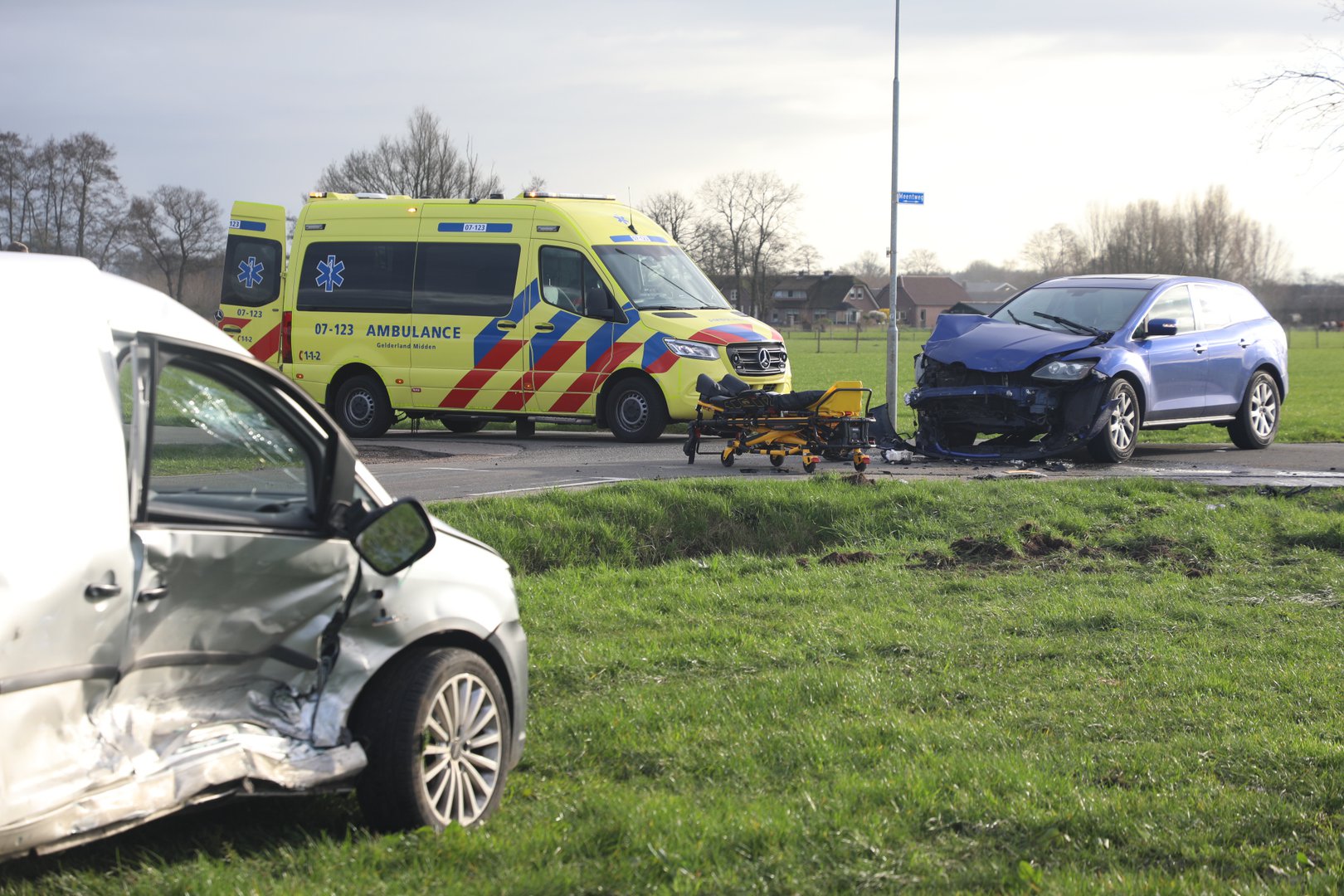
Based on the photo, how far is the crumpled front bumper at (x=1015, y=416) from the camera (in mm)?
12875

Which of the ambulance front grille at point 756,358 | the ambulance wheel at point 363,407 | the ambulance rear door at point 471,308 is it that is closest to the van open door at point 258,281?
the ambulance wheel at point 363,407

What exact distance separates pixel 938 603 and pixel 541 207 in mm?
10564

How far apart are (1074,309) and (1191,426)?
6574 mm

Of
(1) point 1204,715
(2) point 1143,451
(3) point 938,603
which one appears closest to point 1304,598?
(3) point 938,603

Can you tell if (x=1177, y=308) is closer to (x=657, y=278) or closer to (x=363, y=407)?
(x=657, y=278)

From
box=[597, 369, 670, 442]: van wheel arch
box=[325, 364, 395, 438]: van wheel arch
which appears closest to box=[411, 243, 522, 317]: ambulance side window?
box=[325, 364, 395, 438]: van wheel arch

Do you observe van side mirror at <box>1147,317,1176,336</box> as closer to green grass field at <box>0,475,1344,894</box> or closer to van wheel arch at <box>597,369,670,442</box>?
green grass field at <box>0,475,1344,894</box>

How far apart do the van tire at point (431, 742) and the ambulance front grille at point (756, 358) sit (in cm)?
1204

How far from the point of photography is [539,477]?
12.5 meters

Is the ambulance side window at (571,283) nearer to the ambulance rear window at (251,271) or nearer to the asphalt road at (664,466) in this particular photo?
the asphalt road at (664,466)

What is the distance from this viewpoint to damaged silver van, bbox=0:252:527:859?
10.2 feet

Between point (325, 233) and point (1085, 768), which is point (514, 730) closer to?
point (1085, 768)

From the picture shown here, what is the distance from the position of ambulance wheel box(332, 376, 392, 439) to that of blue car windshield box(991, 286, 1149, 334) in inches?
318

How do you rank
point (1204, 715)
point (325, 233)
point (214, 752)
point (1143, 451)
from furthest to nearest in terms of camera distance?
point (325, 233), point (1143, 451), point (1204, 715), point (214, 752)
